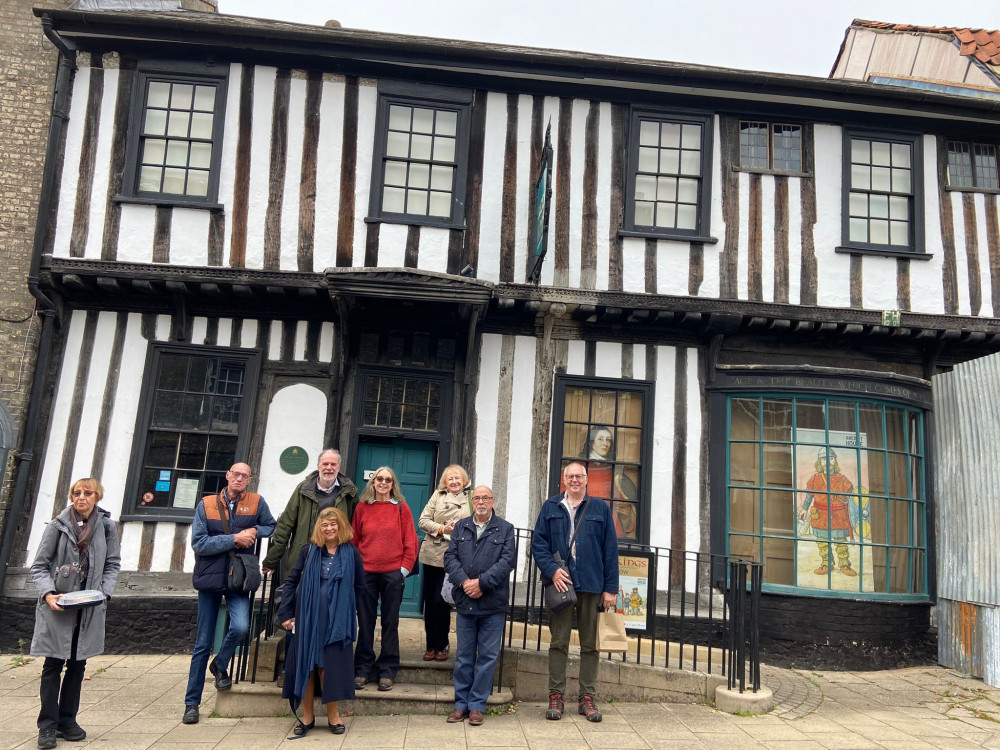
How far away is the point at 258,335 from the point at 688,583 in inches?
233

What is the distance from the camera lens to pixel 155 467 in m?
8.62

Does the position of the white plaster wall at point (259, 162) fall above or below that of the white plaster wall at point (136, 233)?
above

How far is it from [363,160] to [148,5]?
4.53 metres

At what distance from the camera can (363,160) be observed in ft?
29.8

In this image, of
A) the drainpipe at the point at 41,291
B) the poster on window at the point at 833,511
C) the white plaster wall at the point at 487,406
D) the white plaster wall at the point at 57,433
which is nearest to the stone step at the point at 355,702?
the white plaster wall at the point at 487,406

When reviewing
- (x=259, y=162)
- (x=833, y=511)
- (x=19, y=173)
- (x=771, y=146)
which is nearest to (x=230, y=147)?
(x=259, y=162)

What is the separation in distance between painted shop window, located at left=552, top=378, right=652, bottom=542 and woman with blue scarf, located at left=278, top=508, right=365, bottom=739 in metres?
3.75

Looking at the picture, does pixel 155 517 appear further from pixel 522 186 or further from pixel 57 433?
pixel 522 186

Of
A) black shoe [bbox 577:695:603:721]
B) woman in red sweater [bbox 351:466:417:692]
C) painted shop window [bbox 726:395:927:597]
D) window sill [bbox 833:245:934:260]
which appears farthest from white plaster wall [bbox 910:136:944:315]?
woman in red sweater [bbox 351:466:417:692]

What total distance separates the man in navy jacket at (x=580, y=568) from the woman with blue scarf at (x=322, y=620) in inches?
62.0

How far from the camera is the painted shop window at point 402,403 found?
8.99m

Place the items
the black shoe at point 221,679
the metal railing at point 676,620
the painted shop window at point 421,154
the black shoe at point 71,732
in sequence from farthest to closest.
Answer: the painted shop window at point 421,154
the metal railing at point 676,620
the black shoe at point 221,679
the black shoe at point 71,732

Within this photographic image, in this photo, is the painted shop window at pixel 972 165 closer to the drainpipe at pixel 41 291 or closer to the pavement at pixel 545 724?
the pavement at pixel 545 724

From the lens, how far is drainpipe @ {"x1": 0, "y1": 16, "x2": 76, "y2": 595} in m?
8.20
